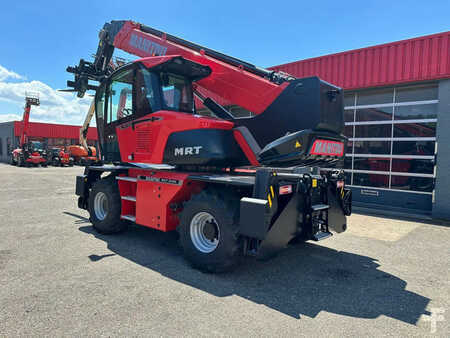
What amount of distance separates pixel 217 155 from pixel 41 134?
39.6 m

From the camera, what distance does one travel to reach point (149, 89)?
207 inches

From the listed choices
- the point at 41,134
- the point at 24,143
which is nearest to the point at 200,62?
the point at 24,143

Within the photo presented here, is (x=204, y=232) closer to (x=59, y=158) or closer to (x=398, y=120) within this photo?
(x=398, y=120)

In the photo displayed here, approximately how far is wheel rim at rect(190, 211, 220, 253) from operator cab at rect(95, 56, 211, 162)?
1.98 meters

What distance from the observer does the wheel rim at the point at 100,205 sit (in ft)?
21.4

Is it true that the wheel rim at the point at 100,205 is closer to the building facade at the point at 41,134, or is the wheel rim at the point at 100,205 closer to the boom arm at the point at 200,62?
the boom arm at the point at 200,62

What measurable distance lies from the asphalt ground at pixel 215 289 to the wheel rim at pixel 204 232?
38 centimetres

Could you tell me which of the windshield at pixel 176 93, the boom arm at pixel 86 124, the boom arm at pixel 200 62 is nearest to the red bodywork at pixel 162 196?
the windshield at pixel 176 93

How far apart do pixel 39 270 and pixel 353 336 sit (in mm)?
4047

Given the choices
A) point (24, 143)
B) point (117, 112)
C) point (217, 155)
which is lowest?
point (217, 155)

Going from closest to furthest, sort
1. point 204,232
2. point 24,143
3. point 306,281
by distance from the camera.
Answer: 1. point 306,281
2. point 204,232
3. point 24,143

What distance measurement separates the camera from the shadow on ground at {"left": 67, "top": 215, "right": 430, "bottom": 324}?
3410mm

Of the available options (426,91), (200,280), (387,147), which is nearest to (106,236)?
(200,280)

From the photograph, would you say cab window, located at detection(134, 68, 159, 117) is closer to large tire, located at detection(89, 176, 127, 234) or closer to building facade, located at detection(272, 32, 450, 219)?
large tire, located at detection(89, 176, 127, 234)
